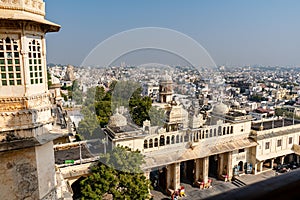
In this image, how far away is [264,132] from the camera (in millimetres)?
17328

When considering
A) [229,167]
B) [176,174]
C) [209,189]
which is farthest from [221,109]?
[176,174]

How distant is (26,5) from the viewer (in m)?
5.26

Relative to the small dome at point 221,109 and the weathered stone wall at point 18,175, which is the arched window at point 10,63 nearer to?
the weathered stone wall at point 18,175

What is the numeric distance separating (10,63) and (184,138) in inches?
444

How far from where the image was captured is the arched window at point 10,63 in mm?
5088

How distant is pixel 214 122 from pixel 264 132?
380 cm

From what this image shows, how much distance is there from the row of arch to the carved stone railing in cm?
934

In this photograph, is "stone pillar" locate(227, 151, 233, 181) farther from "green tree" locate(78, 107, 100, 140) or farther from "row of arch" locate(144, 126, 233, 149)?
"green tree" locate(78, 107, 100, 140)

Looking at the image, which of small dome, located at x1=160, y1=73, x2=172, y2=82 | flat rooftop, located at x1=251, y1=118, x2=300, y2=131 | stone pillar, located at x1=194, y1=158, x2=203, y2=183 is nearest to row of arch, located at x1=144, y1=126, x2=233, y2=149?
stone pillar, located at x1=194, y1=158, x2=203, y2=183

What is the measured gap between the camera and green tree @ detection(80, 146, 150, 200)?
1020 cm

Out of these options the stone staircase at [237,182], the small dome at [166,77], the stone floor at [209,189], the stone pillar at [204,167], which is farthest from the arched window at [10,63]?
the small dome at [166,77]

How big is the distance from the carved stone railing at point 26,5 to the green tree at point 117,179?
6.93m

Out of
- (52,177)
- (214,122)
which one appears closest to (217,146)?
(214,122)

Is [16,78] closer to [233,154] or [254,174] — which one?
[233,154]
